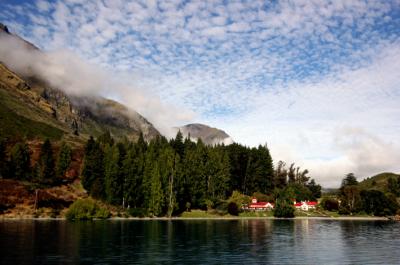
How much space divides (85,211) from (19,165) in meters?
44.6

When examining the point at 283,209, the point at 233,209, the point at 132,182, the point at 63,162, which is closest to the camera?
the point at 132,182

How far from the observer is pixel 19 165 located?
159875 mm

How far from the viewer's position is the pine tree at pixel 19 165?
15862cm

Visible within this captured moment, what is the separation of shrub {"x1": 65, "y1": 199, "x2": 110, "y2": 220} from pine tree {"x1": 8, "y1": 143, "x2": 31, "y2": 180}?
3772cm

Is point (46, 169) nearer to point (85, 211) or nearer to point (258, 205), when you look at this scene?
point (85, 211)

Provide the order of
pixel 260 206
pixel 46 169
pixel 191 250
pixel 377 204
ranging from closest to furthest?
pixel 191 250, pixel 46 169, pixel 377 204, pixel 260 206

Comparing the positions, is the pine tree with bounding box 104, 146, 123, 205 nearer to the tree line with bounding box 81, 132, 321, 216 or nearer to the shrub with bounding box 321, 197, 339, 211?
the tree line with bounding box 81, 132, 321, 216

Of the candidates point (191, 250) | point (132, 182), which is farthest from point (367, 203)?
point (191, 250)

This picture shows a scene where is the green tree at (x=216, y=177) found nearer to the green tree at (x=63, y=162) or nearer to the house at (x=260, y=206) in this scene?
the house at (x=260, y=206)

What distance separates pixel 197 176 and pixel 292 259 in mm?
114721

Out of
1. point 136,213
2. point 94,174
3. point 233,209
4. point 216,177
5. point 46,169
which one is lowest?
point 136,213

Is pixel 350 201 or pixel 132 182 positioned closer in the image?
pixel 132 182

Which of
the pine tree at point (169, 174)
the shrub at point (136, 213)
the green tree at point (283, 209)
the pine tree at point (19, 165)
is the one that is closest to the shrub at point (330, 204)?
the green tree at point (283, 209)

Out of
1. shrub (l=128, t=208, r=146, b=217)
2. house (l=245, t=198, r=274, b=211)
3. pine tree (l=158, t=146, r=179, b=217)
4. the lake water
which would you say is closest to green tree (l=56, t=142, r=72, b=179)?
shrub (l=128, t=208, r=146, b=217)
